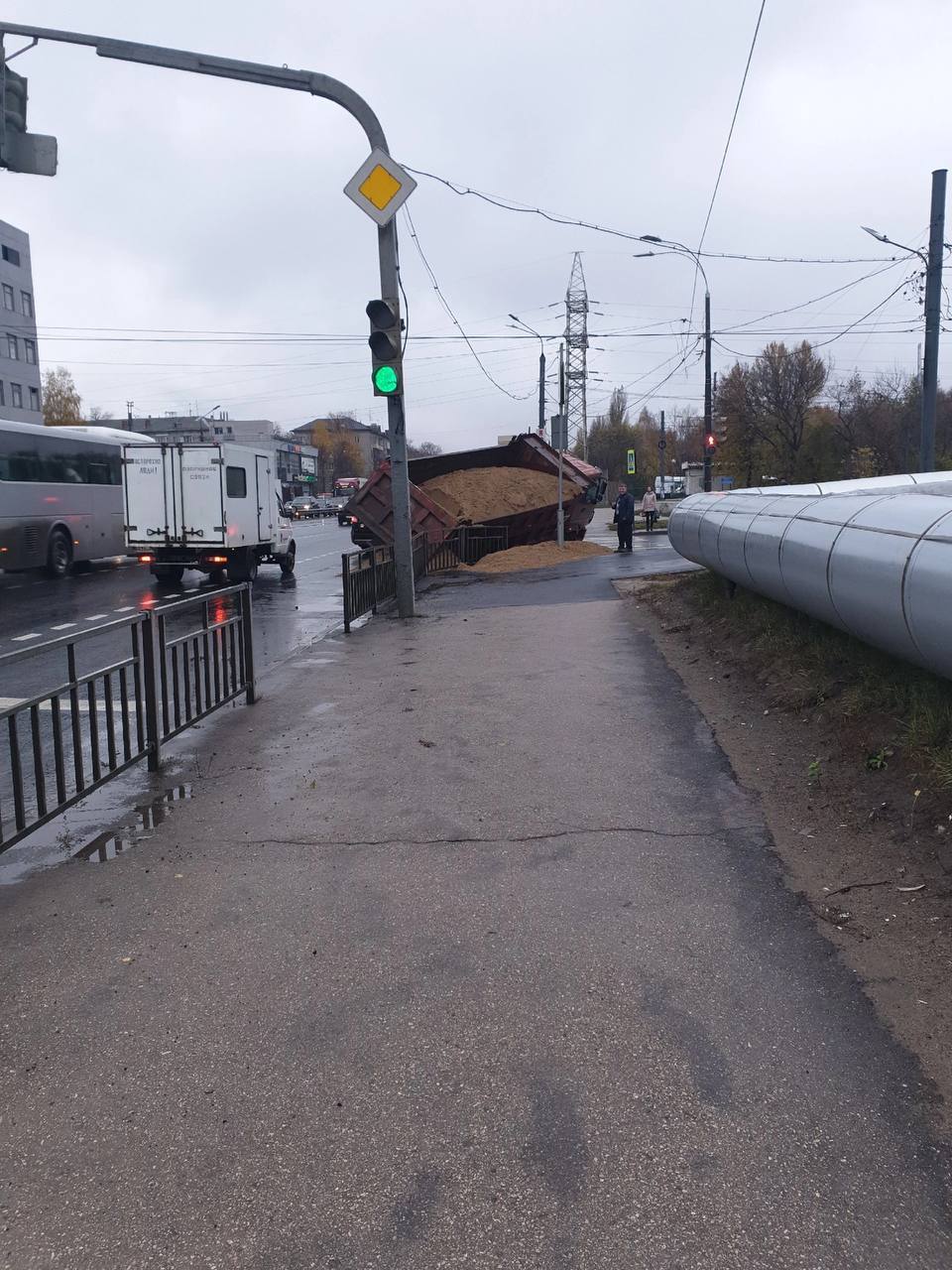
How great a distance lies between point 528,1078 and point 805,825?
2.72 m

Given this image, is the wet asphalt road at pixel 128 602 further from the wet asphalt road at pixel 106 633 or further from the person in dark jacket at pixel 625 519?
the person in dark jacket at pixel 625 519

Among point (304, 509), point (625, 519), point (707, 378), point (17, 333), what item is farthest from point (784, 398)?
point (17, 333)

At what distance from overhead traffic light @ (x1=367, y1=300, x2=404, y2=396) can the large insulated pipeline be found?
549cm

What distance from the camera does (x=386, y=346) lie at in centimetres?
1305

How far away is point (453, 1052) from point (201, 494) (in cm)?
1780

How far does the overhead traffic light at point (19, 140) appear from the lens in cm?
955

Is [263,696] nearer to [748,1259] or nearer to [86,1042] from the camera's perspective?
[86,1042]

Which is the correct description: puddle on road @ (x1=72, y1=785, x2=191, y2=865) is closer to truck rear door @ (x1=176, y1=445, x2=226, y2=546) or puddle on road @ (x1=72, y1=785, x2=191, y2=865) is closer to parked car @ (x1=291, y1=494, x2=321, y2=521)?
truck rear door @ (x1=176, y1=445, x2=226, y2=546)

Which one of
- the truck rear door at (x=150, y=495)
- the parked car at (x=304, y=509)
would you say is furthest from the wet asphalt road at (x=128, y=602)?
the parked car at (x=304, y=509)

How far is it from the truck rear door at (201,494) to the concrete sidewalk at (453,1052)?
47.1 feet

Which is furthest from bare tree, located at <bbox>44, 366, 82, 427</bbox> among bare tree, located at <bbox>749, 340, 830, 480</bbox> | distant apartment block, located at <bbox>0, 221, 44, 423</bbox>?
bare tree, located at <bbox>749, 340, 830, 480</bbox>

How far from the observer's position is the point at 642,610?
14648 mm

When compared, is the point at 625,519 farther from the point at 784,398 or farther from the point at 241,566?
the point at 784,398

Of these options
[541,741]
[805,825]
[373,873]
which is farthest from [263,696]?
[805,825]
